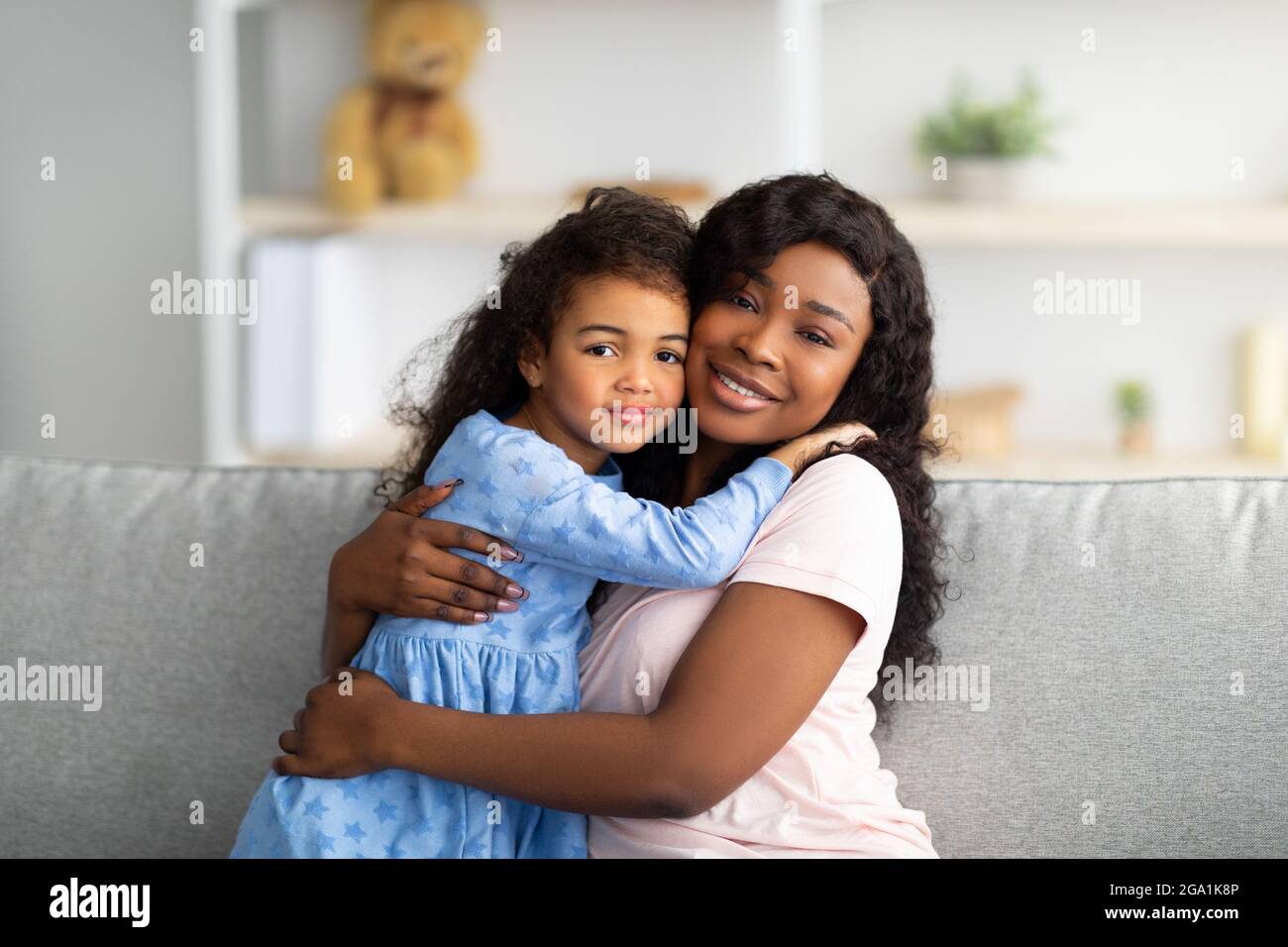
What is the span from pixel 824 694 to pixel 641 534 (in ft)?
0.78

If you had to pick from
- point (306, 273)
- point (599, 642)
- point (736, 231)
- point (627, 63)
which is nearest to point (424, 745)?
point (599, 642)

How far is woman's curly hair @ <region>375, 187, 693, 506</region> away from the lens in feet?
4.18

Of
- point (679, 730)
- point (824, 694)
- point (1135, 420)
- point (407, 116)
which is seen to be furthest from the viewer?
point (1135, 420)

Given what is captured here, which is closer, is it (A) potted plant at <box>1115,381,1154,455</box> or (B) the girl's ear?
(B) the girl's ear

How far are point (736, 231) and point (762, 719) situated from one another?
1.59ft

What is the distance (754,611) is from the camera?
3.75 feet

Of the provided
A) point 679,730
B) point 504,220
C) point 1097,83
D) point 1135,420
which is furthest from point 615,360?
point 1097,83

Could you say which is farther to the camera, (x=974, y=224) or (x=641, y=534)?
(x=974, y=224)

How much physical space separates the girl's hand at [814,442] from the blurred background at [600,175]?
1700 millimetres

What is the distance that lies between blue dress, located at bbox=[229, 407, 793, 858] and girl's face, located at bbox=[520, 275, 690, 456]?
2.1 inches

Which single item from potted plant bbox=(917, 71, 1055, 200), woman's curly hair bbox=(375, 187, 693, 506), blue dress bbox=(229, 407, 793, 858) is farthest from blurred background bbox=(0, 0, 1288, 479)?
blue dress bbox=(229, 407, 793, 858)

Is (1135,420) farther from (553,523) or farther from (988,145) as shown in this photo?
(553,523)

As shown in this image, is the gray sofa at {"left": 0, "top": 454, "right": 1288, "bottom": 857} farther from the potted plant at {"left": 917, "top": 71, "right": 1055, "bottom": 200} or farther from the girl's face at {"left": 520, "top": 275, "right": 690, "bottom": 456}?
the potted plant at {"left": 917, "top": 71, "right": 1055, "bottom": 200}
